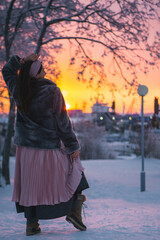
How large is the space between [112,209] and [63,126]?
3371mm

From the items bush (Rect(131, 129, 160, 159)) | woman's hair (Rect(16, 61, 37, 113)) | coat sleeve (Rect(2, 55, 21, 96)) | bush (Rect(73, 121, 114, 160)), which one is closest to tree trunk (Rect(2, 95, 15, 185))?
coat sleeve (Rect(2, 55, 21, 96))

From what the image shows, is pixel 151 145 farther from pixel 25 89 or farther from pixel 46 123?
pixel 25 89

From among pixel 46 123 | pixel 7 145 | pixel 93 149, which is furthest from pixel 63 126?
pixel 93 149

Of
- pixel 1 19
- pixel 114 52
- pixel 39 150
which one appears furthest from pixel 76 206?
pixel 1 19

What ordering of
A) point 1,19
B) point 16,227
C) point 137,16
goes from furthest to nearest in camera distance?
1. point 1,19
2. point 137,16
3. point 16,227

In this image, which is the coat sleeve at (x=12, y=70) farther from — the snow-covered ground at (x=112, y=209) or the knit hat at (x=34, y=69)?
the snow-covered ground at (x=112, y=209)

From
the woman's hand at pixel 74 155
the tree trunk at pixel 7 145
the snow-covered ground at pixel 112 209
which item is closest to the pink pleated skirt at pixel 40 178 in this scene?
the woman's hand at pixel 74 155

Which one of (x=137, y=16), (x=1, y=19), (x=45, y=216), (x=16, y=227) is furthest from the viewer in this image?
(x=1, y=19)

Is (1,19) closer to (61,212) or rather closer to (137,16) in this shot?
(137,16)

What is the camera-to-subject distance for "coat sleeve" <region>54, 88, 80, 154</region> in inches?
139

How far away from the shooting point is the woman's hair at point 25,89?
3.48 metres

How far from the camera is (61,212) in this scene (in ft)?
11.6

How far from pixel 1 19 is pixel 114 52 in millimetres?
3698

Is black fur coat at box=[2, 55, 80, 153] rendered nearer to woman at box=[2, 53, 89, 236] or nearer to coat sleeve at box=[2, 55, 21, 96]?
woman at box=[2, 53, 89, 236]
